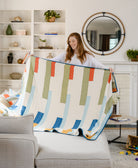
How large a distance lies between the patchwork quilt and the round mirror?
2.41 metres

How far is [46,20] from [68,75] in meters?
2.81

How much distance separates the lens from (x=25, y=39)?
19.0 ft

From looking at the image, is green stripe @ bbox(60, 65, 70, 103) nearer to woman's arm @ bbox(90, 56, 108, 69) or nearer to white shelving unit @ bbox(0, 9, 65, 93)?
woman's arm @ bbox(90, 56, 108, 69)

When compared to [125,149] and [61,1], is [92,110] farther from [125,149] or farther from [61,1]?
[61,1]

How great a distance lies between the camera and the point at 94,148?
2.21 metres

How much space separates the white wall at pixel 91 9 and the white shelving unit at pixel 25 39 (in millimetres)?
268

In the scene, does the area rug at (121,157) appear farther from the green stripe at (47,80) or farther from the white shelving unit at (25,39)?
the white shelving unit at (25,39)

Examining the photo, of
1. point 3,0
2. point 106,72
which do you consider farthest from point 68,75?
point 3,0

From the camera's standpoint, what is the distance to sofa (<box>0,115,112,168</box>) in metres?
1.92

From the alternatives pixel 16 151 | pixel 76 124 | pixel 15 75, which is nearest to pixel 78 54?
pixel 76 124

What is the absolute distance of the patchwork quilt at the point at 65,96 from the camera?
2920mm

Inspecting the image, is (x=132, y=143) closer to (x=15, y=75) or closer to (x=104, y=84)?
(x=104, y=84)

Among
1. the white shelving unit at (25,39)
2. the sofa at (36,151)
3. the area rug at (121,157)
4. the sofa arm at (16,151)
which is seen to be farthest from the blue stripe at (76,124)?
the white shelving unit at (25,39)

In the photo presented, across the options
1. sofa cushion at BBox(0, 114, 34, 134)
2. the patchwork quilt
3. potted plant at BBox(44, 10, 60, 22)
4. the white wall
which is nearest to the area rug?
the patchwork quilt
